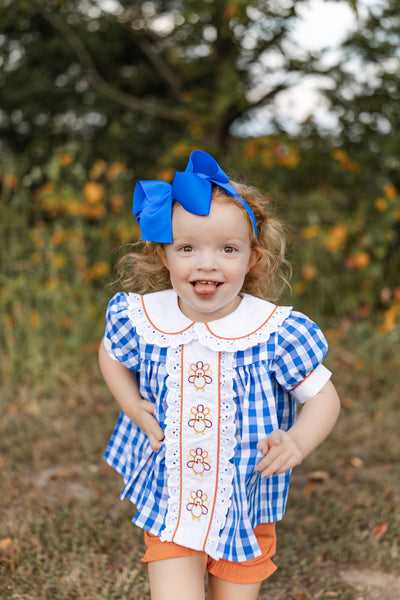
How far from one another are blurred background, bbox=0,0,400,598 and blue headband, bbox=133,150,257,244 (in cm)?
197

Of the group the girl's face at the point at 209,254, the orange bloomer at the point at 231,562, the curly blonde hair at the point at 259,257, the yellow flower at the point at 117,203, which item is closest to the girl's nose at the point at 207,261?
the girl's face at the point at 209,254

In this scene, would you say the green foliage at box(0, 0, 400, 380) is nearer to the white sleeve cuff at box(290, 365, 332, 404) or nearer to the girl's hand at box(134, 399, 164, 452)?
the girl's hand at box(134, 399, 164, 452)

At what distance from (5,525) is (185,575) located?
0.93 m

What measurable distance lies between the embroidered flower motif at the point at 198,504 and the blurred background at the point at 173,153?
186 cm

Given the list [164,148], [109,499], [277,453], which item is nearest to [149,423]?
[277,453]

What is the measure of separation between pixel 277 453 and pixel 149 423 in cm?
37

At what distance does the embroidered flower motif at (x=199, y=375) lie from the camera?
1.73 m

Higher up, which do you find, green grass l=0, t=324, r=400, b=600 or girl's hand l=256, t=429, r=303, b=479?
girl's hand l=256, t=429, r=303, b=479

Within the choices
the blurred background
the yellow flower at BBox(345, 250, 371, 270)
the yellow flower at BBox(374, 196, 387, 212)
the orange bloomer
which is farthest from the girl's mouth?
the yellow flower at BBox(374, 196, 387, 212)

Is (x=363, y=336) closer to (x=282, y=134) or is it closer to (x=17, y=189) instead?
(x=282, y=134)

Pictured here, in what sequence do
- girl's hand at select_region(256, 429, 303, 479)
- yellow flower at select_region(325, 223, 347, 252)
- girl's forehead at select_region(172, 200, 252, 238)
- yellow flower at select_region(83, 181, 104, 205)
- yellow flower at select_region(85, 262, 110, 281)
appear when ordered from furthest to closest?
yellow flower at select_region(85, 262, 110, 281)
yellow flower at select_region(325, 223, 347, 252)
yellow flower at select_region(83, 181, 104, 205)
girl's forehead at select_region(172, 200, 252, 238)
girl's hand at select_region(256, 429, 303, 479)

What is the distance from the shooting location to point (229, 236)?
1700mm

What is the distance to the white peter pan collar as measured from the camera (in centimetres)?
174

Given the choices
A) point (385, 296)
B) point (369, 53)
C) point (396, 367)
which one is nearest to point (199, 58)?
point (369, 53)
